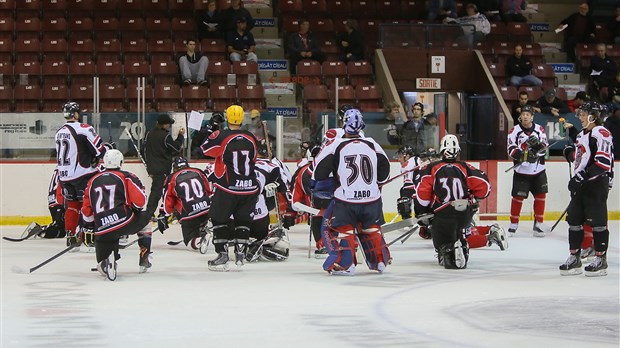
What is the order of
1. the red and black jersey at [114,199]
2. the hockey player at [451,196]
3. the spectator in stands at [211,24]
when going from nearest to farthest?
the red and black jersey at [114,199] → the hockey player at [451,196] → the spectator in stands at [211,24]

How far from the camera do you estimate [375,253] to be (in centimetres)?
906

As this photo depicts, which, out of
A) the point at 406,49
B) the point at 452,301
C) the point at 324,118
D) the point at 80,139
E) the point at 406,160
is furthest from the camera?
the point at 406,49

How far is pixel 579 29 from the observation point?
1892 cm

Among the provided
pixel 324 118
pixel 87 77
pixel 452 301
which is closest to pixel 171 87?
pixel 87 77

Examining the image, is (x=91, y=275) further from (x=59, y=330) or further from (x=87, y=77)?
(x=87, y=77)

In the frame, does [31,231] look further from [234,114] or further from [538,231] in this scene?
[538,231]

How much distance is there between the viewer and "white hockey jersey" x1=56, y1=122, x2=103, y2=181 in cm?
1088

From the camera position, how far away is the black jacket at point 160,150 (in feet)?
43.6

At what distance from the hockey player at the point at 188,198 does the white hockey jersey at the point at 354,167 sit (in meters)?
1.93

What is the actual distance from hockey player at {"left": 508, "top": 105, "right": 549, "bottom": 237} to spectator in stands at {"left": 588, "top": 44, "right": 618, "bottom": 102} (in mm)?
4921

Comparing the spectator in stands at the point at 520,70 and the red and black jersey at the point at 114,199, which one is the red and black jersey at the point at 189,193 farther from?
the spectator in stands at the point at 520,70

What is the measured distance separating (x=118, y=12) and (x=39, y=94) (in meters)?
3.14

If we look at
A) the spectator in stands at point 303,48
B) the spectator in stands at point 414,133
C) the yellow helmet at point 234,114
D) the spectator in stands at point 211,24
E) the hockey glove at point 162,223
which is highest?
the spectator in stands at point 211,24

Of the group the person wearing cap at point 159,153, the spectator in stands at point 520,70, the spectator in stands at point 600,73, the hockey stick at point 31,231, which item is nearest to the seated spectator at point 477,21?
the spectator in stands at point 520,70
